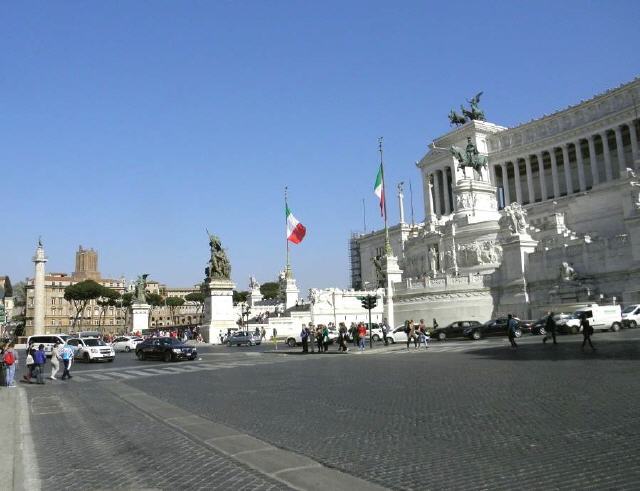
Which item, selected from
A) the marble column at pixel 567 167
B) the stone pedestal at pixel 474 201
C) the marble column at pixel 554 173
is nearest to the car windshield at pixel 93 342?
the stone pedestal at pixel 474 201

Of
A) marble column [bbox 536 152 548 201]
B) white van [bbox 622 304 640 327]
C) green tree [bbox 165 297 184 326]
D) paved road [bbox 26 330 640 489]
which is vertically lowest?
paved road [bbox 26 330 640 489]

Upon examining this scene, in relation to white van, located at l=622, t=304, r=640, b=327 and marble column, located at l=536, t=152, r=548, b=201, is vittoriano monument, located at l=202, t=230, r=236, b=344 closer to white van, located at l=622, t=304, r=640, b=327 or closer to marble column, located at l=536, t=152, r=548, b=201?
white van, located at l=622, t=304, r=640, b=327

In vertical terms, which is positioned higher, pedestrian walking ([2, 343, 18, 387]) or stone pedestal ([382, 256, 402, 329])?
stone pedestal ([382, 256, 402, 329])

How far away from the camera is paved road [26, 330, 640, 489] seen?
6616 mm

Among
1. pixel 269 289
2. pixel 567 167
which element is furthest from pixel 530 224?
pixel 269 289

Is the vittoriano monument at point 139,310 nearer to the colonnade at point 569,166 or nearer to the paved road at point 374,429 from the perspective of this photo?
the paved road at point 374,429

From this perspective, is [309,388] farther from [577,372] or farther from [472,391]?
[577,372]

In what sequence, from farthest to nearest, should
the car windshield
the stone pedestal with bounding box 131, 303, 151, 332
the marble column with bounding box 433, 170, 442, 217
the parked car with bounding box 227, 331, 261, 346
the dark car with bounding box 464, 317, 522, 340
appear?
the marble column with bounding box 433, 170, 442, 217, the stone pedestal with bounding box 131, 303, 151, 332, the parked car with bounding box 227, 331, 261, 346, the dark car with bounding box 464, 317, 522, 340, the car windshield

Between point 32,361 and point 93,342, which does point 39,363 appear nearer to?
point 32,361

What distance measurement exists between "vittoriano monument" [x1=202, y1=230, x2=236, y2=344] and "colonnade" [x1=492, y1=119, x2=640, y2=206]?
48569 mm

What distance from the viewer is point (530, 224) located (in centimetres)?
6234

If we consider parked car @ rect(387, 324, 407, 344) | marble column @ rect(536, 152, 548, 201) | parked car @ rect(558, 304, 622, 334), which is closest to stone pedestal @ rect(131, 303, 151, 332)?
parked car @ rect(387, 324, 407, 344)

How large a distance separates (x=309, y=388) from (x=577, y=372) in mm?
6582

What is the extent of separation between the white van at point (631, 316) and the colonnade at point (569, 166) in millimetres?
41729
